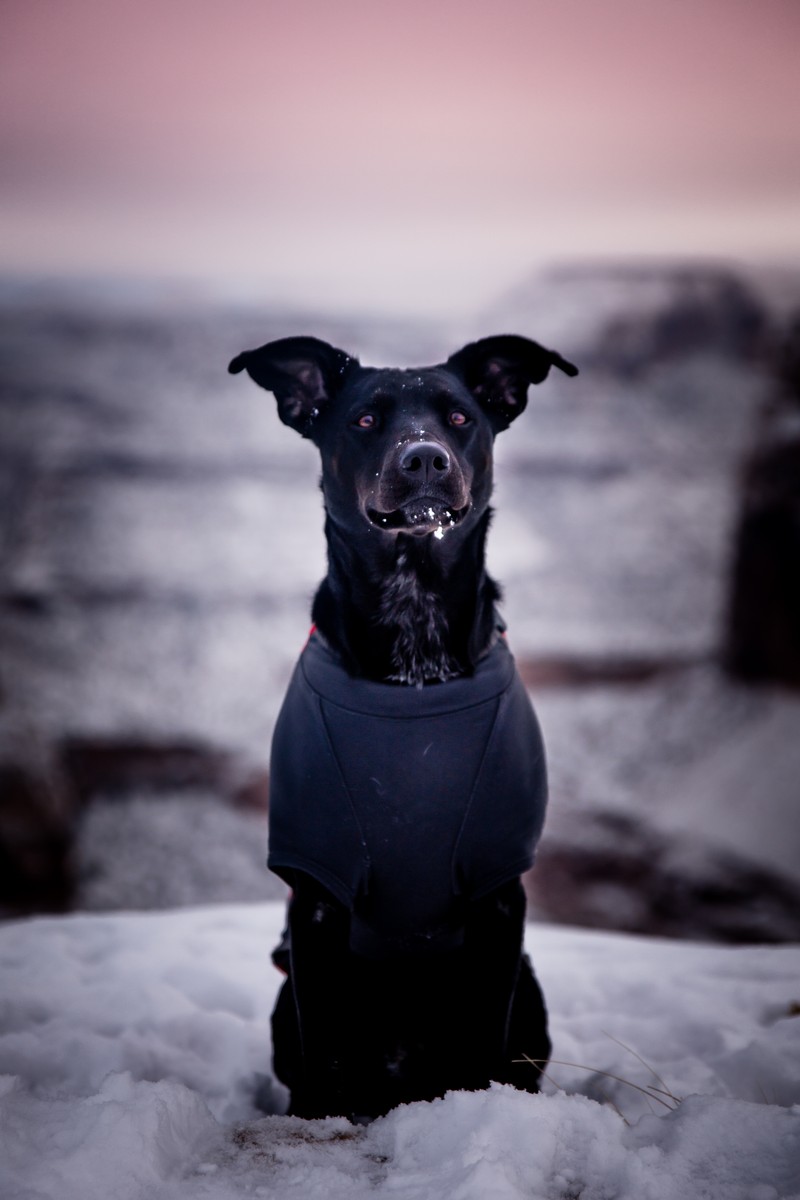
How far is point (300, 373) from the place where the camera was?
2271 millimetres

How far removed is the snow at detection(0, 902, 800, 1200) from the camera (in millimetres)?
1376

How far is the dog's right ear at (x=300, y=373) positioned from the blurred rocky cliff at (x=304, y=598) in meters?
3.07

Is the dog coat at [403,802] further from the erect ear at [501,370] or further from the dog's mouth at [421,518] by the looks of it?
the erect ear at [501,370]

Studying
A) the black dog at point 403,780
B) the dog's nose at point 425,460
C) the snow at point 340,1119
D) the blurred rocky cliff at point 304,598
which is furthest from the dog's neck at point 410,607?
the blurred rocky cliff at point 304,598

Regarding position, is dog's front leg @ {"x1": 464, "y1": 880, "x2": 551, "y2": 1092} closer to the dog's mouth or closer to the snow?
the snow

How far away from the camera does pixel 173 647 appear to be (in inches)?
425

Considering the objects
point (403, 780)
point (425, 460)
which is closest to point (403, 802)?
point (403, 780)

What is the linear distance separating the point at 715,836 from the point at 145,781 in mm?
5945

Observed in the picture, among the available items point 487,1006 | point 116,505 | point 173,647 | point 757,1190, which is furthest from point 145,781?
point 757,1190

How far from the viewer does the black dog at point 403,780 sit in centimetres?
189

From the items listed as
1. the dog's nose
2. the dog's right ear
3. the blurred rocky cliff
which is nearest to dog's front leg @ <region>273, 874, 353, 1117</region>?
the dog's nose

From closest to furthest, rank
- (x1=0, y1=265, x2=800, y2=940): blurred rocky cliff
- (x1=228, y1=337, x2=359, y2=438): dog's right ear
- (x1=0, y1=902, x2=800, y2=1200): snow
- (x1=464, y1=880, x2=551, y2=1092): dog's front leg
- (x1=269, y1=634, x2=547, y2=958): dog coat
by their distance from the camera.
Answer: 1. (x1=0, y1=902, x2=800, y2=1200): snow
2. (x1=269, y1=634, x2=547, y2=958): dog coat
3. (x1=464, y1=880, x2=551, y2=1092): dog's front leg
4. (x1=228, y1=337, x2=359, y2=438): dog's right ear
5. (x1=0, y1=265, x2=800, y2=940): blurred rocky cliff

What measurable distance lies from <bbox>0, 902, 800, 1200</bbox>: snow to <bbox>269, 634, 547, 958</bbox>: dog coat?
423 millimetres

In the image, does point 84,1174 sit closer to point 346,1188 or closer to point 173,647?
point 346,1188
